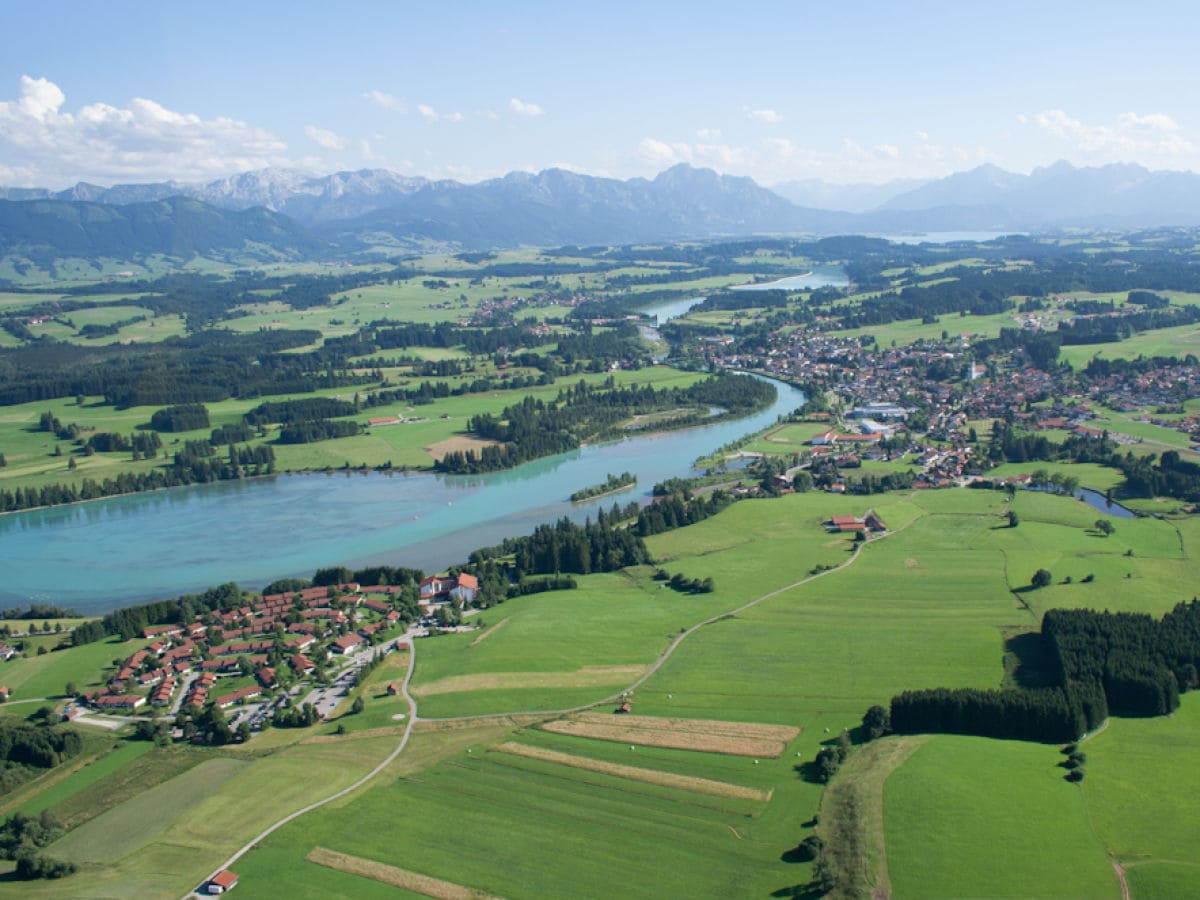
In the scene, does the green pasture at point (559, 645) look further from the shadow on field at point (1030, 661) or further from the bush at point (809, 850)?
the shadow on field at point (1030, 661)

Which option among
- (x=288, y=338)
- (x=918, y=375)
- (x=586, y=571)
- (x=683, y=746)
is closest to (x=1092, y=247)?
(x=918, y=375)

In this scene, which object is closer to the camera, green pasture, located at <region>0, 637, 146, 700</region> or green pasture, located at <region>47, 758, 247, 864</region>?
green pasture, located at <region>47, 758, 247, 864</region>

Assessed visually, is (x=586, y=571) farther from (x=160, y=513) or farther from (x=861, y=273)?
(x=861, y=273)

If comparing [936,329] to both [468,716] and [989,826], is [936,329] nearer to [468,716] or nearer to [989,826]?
[468,716]

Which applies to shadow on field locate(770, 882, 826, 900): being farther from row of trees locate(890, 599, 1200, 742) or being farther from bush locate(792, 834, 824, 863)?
row of trees locate(890, 599, 1200, 742)

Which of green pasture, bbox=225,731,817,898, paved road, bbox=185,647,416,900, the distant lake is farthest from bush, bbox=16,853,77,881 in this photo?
the distant lake

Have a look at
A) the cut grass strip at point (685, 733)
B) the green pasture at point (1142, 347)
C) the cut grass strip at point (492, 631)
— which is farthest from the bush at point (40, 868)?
the green pasture at point (1142, 347)
